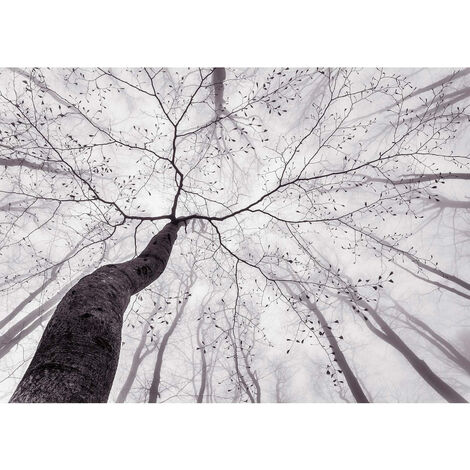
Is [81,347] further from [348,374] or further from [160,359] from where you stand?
[160,359]

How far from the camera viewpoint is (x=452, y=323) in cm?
486

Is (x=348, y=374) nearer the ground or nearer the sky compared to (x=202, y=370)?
nearer the ground

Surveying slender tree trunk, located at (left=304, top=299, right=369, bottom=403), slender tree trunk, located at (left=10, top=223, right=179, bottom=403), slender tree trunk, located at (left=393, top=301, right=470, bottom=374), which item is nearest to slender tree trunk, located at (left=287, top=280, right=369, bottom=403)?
slender tree trunk, located at (left=304, top=299, right=369, bottom=403)

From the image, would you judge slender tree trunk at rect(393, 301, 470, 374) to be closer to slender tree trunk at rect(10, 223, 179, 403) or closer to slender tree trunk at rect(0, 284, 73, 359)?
slender tree trunk at rect(10, 223, 179, 403)

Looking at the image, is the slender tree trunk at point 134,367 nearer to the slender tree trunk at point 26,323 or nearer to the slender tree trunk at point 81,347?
the slender tree trunk at point 26,323

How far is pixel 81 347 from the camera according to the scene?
1.21 m

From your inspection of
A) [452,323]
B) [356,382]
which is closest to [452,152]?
[452,323]

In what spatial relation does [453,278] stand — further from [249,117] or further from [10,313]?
[10,313]

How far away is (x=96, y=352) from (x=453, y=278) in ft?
16.9

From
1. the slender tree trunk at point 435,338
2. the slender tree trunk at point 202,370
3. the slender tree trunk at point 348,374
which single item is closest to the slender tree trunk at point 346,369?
the slender tree trunk at point 348,374

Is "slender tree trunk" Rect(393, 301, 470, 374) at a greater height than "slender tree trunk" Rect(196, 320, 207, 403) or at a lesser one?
lesser

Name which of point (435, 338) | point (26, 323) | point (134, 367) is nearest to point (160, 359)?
point (134, 367)

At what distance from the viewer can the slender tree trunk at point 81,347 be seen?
1.07 metres

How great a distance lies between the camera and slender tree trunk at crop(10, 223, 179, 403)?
107 centimetres
